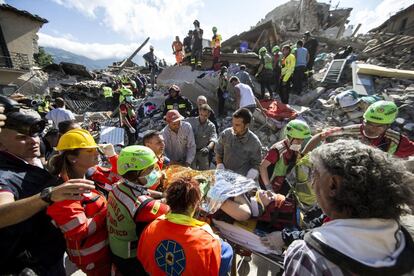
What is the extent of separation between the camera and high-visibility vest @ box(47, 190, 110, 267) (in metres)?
1.68

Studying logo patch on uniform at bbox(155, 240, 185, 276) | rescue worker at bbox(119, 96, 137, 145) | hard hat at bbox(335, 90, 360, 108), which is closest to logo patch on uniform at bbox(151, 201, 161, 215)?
logo patch on uniform at bbox(155, 240, 185, 276)

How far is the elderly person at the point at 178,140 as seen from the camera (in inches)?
168

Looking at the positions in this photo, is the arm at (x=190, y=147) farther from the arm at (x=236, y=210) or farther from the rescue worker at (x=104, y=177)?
the arm at (x=236, y=210)

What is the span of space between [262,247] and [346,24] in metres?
27.8

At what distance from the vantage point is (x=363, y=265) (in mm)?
916

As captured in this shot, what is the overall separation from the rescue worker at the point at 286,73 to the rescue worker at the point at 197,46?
490 cm

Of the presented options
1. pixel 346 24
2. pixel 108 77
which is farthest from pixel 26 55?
pixel 346 24

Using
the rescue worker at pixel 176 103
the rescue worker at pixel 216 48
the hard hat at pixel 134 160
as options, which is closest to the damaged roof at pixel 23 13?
the rescue worker at pixel 216 48

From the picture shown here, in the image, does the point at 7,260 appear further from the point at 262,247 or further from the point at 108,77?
the point at 108,77

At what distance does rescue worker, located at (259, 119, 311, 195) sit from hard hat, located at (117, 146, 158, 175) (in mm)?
1767

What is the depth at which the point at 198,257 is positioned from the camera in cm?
165

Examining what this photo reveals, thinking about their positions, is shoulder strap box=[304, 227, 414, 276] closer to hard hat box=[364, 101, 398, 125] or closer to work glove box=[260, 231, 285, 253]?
work glove box=[260, 231, 285, 253]

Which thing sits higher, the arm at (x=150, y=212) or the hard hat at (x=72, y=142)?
the hard hat at (x=72, y=142)

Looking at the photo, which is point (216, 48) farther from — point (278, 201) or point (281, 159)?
point (278, 201)
